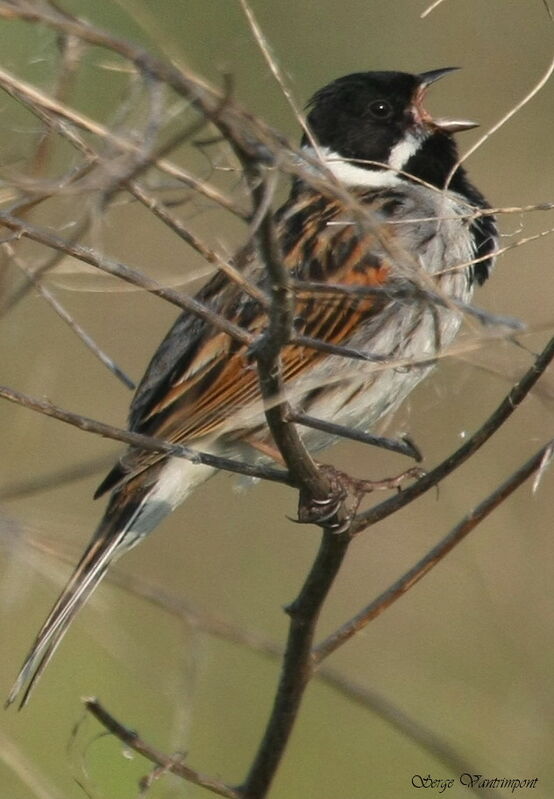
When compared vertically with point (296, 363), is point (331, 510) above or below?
below

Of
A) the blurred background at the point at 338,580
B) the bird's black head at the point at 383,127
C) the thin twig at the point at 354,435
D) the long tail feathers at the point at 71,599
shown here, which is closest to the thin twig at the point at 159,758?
the thin twig at the point at 354,435

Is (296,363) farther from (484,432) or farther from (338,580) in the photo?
(338,580)

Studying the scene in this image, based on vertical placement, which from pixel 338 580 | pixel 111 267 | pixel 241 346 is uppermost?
pixel 338 580

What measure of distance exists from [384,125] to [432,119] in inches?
→ 5.0

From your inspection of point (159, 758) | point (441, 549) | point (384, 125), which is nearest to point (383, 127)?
point (384, 125)

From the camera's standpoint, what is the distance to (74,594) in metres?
3.20

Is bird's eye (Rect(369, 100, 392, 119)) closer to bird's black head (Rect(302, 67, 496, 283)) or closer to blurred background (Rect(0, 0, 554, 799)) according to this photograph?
bird's black head (Rect(302, 67, 496, 283))

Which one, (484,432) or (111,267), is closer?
(111,267)

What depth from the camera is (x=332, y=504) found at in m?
2.48

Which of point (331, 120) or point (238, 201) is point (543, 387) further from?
point (331, 120)

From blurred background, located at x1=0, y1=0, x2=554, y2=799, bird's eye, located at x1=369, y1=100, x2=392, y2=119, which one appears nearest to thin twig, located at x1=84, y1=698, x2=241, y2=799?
blurred background, located at x1=0, y1=0, x2=554, y2=799

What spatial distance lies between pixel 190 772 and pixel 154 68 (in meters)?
1.24

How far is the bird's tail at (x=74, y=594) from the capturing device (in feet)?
10.3

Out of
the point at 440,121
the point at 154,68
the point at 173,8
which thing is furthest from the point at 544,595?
the point at 154,68
